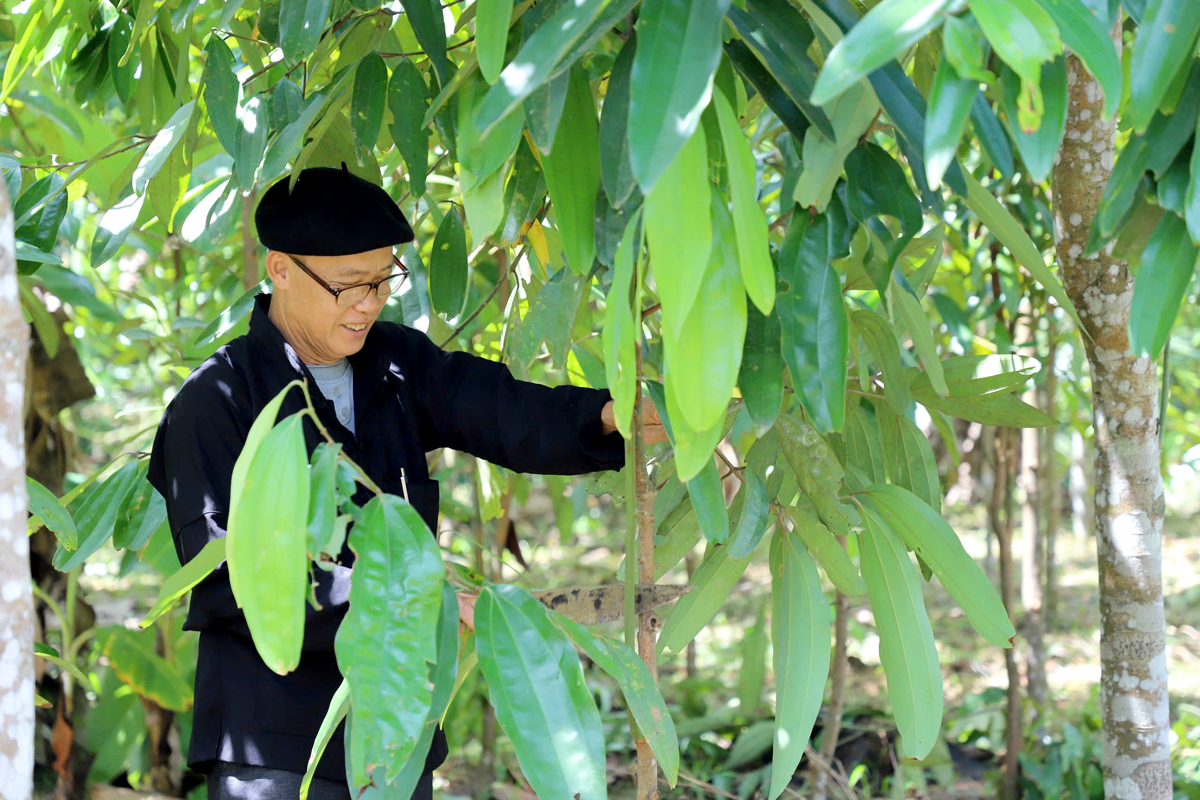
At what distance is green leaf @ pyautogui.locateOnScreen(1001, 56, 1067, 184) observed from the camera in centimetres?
61

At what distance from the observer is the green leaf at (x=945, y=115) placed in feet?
1.95

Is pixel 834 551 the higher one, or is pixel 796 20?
pixel 796 20

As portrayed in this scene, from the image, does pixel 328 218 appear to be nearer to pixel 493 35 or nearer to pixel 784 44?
pixel 493 35

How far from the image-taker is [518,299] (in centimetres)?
142

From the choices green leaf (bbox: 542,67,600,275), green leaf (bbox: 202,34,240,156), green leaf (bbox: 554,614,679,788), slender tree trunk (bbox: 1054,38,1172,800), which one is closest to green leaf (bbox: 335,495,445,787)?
green leaf (bbox: 554,614,679,788)

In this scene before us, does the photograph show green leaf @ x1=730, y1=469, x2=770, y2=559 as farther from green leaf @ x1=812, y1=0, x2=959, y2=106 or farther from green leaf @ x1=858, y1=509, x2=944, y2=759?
green leaf @ x1=812, y1=0, x2=959, y2=106

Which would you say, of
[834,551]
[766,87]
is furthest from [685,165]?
[834,551]

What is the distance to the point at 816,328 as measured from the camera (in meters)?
0.80

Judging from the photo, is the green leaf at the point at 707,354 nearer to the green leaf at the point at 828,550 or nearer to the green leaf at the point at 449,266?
the green leaf at the point at 828,550

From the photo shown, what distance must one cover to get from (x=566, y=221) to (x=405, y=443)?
1.85 ft

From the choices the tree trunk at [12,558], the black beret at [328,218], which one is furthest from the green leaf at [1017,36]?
the black beret at [328,218]

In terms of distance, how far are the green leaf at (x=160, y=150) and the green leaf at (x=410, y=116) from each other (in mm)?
223

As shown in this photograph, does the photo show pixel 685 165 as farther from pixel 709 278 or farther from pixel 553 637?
pixel 553 637

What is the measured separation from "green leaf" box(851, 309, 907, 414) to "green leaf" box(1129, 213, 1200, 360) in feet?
1.25
